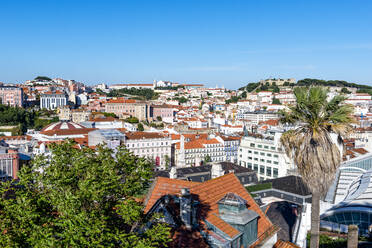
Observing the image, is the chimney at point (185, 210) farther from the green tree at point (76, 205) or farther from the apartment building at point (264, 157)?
the apartment building at point (264, 157)

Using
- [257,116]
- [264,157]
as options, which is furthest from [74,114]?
[264,157]

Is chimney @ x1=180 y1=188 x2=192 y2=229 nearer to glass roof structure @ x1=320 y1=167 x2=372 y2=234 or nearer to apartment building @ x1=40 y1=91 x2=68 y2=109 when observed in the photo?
glass roof structure @ x1=320 y1=167 x2=372 y2=234

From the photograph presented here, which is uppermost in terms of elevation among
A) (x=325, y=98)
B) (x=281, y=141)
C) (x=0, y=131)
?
(x=325, y=98)

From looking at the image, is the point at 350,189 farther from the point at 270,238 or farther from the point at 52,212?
the point at 52,212

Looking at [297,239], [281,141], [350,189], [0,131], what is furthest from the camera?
[0,131]

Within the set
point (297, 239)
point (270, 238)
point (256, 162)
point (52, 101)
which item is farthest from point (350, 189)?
point (52, 101)

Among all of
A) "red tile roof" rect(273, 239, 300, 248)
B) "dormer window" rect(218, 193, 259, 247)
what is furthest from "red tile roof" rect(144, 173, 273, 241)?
"red tile roof" rect(273, 239, 300, 248)

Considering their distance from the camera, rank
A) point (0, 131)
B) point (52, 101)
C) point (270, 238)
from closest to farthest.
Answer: point (270, 238) → point (0, 131) → point (52, 101)

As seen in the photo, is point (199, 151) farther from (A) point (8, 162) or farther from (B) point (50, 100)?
(B) point (50, 100)
